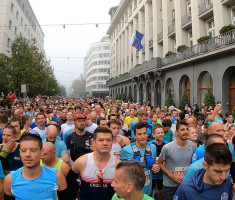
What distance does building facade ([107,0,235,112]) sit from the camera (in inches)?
676

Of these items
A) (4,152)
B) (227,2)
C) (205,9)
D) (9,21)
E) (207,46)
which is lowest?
(4,152)

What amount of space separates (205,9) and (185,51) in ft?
13.1

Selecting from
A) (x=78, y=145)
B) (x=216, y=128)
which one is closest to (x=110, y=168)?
(x=78, y=145)

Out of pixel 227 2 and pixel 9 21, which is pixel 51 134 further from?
pixel 9 21

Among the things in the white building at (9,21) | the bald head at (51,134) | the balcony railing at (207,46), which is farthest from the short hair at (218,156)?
the white building at (9,21)

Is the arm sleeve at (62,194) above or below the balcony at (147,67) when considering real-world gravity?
below

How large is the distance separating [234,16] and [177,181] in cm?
1780

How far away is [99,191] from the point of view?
2969 millimetres

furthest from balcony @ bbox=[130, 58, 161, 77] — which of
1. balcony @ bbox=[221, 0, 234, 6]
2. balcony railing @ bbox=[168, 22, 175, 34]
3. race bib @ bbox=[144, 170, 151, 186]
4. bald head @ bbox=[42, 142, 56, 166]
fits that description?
bald head @ bbox=[42, 142, 56, 166]

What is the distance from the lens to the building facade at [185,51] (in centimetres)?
1717

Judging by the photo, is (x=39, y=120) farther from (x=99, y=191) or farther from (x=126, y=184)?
(x=126, y=184)

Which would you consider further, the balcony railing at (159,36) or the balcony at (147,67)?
the balcony railing at (159,36)

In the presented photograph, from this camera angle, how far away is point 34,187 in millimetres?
2531

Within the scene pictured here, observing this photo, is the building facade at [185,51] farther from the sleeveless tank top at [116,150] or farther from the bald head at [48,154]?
the bald head at [48,154]
